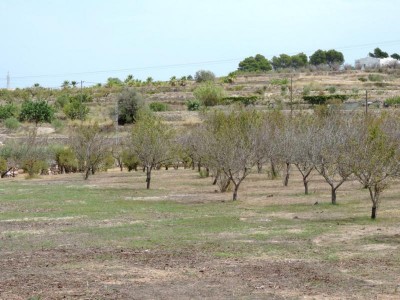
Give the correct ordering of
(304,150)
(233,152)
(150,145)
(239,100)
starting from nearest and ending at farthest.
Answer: (233,152)
(304,150)
(150,145)
(239,100)

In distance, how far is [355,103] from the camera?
83812 mm

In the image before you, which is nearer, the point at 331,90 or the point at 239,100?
the point at 239,100

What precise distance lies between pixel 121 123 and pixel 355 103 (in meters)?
26.0

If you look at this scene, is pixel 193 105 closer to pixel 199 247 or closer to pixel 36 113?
pixel 36 113

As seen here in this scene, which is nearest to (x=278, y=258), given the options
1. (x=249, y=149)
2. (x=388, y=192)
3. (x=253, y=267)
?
(x=253, y=267)

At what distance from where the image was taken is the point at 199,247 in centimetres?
1780

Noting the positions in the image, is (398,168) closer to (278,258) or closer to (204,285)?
(278,258)

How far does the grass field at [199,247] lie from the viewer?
13.0 m

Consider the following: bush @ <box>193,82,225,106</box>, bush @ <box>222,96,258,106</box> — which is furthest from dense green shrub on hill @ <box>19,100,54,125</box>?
bush @ <box>222,96,258,106</box>

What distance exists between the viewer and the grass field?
13023mm

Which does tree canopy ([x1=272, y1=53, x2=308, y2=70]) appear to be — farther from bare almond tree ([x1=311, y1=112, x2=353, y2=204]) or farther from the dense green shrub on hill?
bare almond tree ([x1=311, y1=112, x2=353, y2=204])

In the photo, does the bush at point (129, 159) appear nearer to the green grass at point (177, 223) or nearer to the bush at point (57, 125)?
the green grass at point (177, 223)

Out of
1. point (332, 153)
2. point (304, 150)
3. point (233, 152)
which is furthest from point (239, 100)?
point (332, 153)

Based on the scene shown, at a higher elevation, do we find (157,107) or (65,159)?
(157,107)
